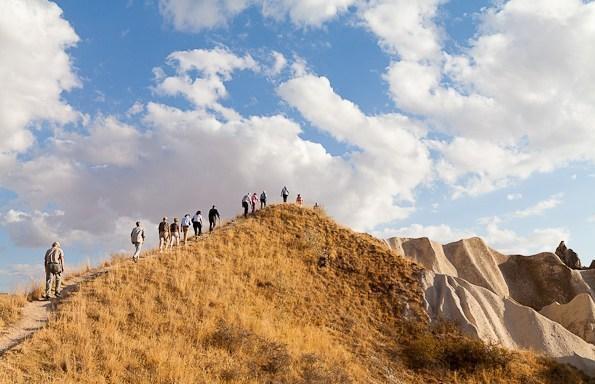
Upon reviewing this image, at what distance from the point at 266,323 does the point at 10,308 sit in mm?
9727

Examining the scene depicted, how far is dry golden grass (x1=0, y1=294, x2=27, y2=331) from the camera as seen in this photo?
1677 centimetres

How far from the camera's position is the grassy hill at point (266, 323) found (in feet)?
50.0

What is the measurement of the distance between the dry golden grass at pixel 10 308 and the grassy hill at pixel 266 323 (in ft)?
5.07

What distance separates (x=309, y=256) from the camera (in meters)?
31.9

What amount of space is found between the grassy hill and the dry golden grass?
155 cm

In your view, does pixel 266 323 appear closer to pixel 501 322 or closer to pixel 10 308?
pixel 10 308

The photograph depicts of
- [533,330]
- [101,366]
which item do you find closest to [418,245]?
[533,330]

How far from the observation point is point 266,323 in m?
22.0

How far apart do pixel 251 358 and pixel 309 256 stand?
1437cm

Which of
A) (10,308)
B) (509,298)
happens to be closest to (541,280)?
(509,298)

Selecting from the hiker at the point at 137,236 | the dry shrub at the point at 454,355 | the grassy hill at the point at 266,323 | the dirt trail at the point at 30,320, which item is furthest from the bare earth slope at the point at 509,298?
the dirt trail at the point at 30,320

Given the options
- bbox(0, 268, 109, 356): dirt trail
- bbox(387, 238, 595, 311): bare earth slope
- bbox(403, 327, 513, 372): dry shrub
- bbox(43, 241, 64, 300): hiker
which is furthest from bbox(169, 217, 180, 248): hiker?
bbox(387, 238, 595, 311): bare earth slope

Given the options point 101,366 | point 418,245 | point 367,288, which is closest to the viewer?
point 101,366

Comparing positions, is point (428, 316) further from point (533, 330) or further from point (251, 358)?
point (251, 358)
